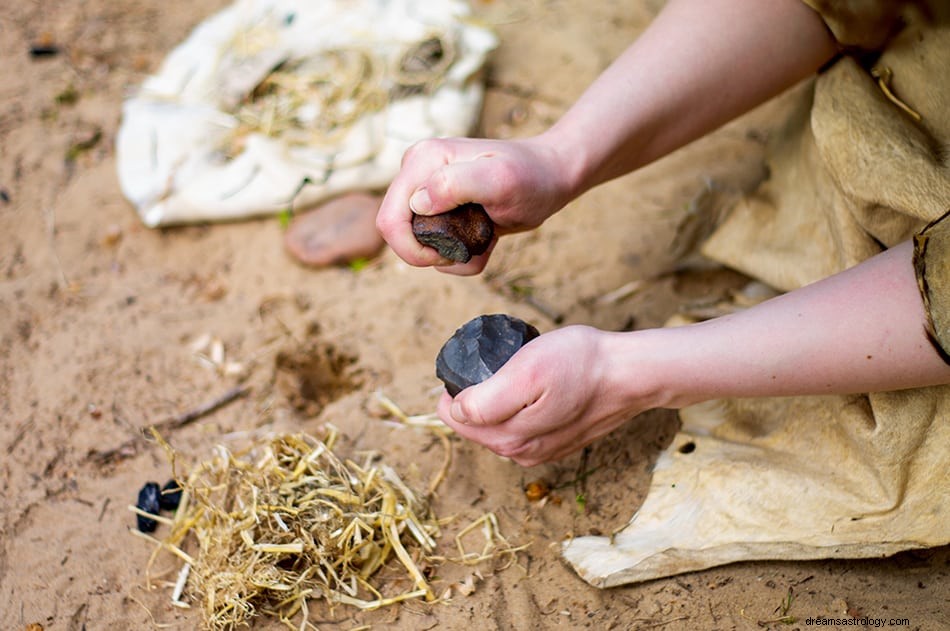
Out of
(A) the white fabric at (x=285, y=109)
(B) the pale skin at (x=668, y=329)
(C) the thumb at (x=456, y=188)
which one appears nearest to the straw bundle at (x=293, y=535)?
(B) the pale skin at (x=668, y=329)

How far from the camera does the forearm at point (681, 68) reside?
1805 millimetres

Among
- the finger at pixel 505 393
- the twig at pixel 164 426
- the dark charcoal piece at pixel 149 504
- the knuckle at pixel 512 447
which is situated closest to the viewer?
the finger at pixel 505 393

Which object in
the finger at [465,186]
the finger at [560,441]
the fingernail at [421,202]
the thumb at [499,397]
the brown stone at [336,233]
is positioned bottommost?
the brown stone at [336,233]

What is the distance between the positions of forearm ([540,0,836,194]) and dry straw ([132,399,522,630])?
766 mm

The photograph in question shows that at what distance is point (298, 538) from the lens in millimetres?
1775

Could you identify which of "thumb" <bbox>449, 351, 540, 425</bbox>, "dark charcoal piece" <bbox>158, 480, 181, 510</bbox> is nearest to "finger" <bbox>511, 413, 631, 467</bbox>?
"thumb" <bbox>449, 351, 540, 425</bbox>

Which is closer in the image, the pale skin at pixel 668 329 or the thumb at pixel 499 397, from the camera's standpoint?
the pale skin at pixel 668 329

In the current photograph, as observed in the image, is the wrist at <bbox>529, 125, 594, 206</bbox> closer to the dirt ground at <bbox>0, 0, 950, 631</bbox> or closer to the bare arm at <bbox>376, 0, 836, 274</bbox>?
the bare arm at <bbox>376, 0, 836, 274</bbox>

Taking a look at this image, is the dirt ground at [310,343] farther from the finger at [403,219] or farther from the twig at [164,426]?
the finger at [403,219]

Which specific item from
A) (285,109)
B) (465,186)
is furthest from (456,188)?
(285,109)

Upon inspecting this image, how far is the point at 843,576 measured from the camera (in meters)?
1.69

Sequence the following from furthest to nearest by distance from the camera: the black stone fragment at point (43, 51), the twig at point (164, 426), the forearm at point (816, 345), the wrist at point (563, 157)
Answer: the black stone fragment at point (43, 51), the twig at point (164, 426), the wrist at point (563, 157), the forearm at point (816, 345)

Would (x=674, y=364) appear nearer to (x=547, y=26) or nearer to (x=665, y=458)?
(x=665, y=458)

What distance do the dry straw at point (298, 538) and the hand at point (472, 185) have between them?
0.51m
